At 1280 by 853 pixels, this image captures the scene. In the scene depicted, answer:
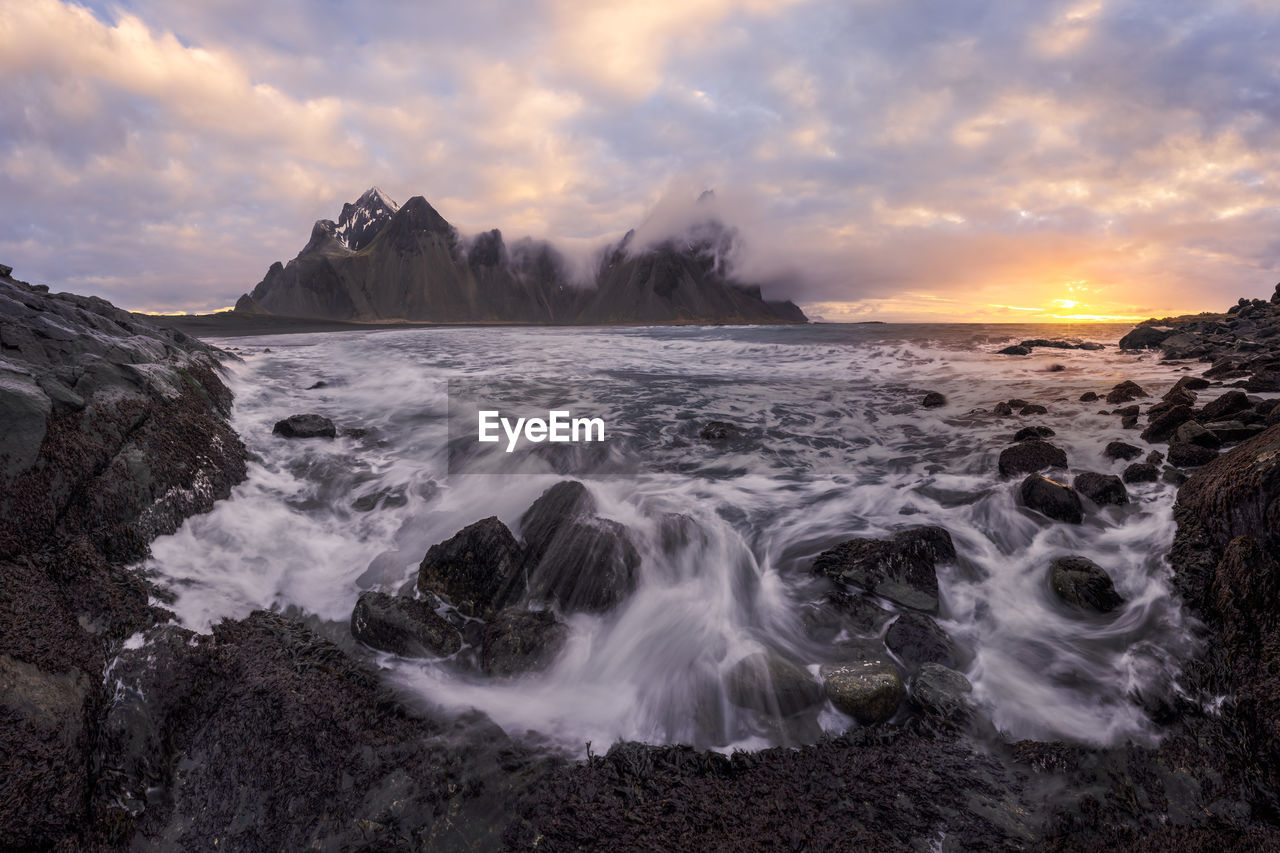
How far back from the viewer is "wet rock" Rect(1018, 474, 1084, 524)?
574 cm

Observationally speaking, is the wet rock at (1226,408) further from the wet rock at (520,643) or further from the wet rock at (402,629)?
the wet rock at (402,629)

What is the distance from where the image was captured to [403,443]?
9.20 metres

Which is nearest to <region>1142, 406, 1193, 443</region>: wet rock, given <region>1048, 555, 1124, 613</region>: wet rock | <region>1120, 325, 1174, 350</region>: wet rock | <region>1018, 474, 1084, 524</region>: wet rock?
<region>1018, 474, 1084, 524</region>: wet rock

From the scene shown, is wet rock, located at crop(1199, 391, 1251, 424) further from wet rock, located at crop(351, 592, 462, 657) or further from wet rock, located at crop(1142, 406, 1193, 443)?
wet rock, located at crop(351, 592, 462, 657)

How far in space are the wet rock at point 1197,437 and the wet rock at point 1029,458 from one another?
139 centimetres

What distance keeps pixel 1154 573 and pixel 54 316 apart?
531 inches

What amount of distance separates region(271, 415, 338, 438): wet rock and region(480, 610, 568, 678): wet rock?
20.9 ft

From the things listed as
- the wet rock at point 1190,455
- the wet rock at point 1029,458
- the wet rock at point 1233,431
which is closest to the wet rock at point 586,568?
the wet rock at point 1029,458

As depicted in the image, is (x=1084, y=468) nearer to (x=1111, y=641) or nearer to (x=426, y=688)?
(x=1111, y=641)

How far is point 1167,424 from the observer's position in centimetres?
774

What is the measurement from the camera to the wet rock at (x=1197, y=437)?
6.62 meters

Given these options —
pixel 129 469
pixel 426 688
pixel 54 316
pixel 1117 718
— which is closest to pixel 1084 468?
pixel 1117 718

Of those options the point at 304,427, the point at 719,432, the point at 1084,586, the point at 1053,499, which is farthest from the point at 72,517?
the point at 1053,499

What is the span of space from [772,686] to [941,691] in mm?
1144
